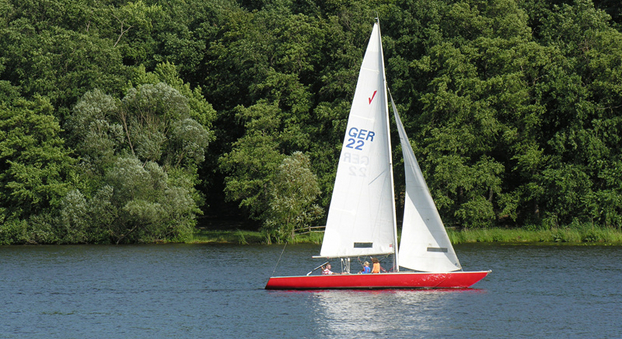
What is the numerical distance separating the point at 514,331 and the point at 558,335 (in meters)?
1.66

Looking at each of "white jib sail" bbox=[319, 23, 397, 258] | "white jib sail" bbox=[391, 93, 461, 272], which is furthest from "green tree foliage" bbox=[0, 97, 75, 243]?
"white jib sail" bbox=[391, 93, 461, 272]

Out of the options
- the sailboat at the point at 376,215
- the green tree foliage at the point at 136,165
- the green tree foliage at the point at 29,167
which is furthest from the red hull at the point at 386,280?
the green tree foliage at the point at 29,167

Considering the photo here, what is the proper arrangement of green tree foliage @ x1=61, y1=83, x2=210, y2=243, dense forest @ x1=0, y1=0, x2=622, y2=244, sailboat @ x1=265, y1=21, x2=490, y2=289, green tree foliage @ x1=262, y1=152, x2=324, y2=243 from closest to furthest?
sailboat @ x1=265, y1=21, x2=490, y2=289 → green tree foliage @ x1=262, y1=152, x2=324, y2=243 → dense forest @ x1=0, y1=0, x2=622, y2=244 → green tree foliage @ x1=61, y1=83, x2=210, y2=243

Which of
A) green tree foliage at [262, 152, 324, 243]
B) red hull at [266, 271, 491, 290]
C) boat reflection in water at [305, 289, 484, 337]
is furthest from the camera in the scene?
green tree foliage at [262, 152, 324, 243]

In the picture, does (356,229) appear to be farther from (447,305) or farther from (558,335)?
(558,335)

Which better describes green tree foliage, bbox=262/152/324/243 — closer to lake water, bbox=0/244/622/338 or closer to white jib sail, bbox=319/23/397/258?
lake water, bbox=0/244/622/338

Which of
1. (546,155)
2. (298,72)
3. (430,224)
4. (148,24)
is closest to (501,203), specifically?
(546,155)

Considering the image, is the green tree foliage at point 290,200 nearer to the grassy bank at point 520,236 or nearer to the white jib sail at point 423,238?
the grassy bank at point 520,236

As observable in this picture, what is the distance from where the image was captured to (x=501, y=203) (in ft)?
233

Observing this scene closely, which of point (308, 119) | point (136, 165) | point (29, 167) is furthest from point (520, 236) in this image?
point (29, 167)

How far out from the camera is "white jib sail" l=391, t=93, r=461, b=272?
123 ft

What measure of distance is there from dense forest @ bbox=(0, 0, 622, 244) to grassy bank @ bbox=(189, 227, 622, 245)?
1.52 m

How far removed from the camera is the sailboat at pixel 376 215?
1474 inches

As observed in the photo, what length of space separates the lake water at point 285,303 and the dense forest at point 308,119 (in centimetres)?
1593
